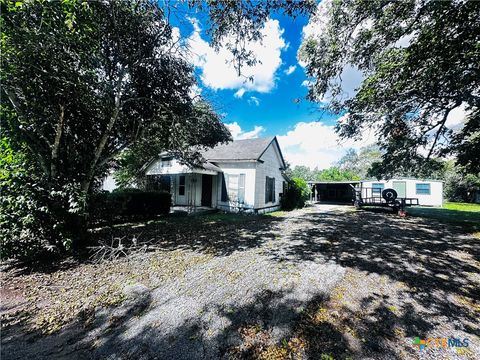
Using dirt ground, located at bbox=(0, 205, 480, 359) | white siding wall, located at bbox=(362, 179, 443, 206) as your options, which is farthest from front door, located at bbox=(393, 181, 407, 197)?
dirt ground, located at bbox=(0, 205, 480, 359)

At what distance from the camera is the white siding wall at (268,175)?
14.1 meters

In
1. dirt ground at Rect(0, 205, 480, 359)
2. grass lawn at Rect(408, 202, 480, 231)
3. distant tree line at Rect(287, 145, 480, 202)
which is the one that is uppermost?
distant tree line at Rect(287, 145, 480, 202)

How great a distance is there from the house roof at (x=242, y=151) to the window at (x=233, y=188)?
1.28 metres

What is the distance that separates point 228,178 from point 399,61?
34.4ft

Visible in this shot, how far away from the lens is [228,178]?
47.6 feet

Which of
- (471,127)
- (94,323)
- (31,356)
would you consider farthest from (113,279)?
(471,127)

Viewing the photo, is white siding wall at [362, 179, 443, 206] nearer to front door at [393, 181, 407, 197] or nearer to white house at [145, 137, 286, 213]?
front door at [393, 181, 407, 197]

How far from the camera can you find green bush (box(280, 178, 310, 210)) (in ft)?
59.9

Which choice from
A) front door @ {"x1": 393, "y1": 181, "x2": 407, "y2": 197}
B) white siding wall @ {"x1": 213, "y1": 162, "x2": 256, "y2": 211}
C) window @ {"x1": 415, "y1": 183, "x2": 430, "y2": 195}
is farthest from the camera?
front door @ {"x1": 393, "y1": 181, "x2": 407, "y2": 197}

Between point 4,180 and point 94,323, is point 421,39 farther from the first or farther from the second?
point 4,180

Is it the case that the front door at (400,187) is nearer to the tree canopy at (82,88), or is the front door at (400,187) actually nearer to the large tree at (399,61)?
the large tree at (399,61)

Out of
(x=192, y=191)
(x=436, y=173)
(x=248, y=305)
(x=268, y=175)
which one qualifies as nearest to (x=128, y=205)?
(x=192, y=191)

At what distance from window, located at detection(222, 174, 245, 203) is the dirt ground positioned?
25.9 ft

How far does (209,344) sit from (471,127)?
554 inches
